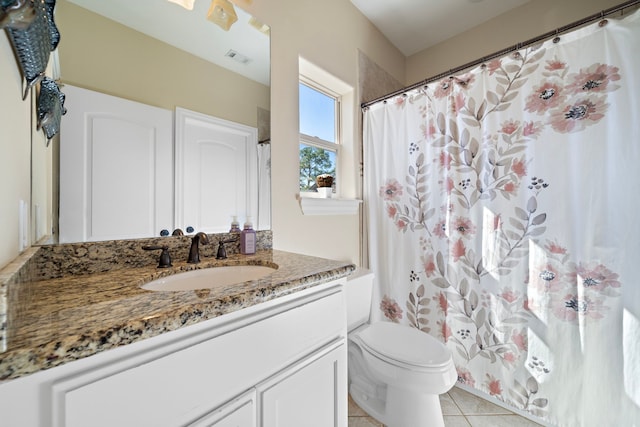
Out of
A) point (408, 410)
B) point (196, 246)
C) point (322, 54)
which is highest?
point (322, 54)

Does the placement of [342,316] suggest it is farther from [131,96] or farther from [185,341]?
[131,96]

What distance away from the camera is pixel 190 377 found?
518mm

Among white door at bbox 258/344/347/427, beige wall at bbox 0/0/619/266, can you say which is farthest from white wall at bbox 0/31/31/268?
white door at bbox 258/344/347/427

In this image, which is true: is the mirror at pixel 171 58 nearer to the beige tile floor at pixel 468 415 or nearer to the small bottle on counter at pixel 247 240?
the small bottle on counter at pixel 247 240

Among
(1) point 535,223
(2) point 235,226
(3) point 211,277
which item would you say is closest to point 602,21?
(1) point 535,223

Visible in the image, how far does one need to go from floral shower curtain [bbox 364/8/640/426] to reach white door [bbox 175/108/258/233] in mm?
1067

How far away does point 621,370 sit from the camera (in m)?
1.12

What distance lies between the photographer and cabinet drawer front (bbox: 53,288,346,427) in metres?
0.40

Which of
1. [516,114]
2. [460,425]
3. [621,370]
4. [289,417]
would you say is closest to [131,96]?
[289,417]

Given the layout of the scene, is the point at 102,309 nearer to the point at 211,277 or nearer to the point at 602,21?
the point at 211,277

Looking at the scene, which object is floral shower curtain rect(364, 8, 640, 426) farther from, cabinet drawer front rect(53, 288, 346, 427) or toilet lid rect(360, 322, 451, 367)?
cabinet drawer front rect(53, 288, 346, 427)

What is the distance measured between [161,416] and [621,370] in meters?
1.77

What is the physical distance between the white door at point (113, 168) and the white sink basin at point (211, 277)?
0.74 ft

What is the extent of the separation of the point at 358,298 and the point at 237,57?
4.62 feet
